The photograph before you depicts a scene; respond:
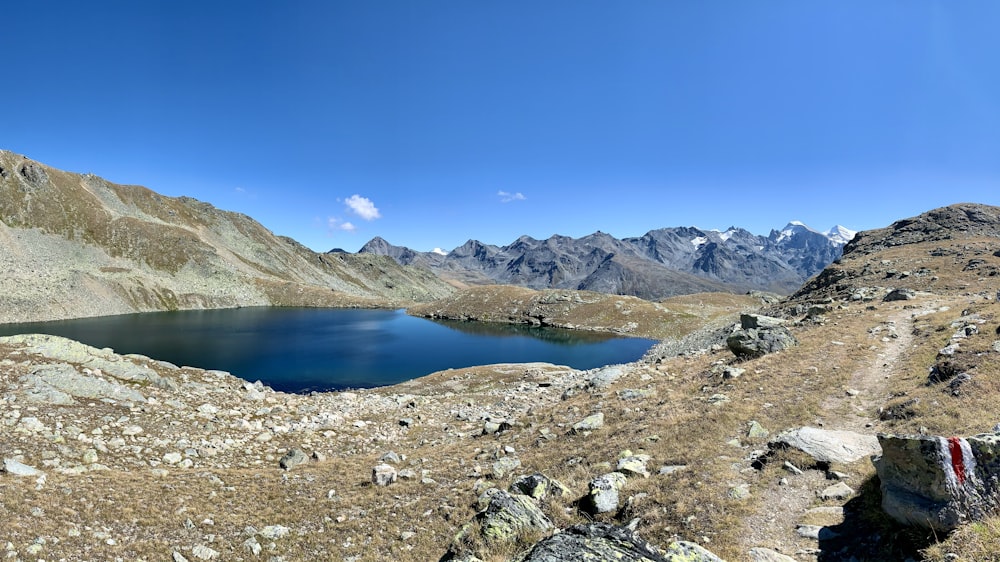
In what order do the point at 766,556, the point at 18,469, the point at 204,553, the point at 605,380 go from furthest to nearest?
the point at 605,380
the point at 18,469
the point at 204,553
the point at 766,556

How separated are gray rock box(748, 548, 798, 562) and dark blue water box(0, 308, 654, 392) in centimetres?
5080

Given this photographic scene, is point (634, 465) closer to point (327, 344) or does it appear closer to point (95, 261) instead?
point (327, 344)

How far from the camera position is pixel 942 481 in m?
8.10

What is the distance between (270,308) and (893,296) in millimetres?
188360

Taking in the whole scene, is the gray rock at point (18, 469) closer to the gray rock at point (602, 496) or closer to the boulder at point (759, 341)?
the gray rock at point (602, 496)

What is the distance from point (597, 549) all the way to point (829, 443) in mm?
10954

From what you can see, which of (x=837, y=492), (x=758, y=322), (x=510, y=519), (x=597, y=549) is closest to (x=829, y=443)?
(x=837, y=492)

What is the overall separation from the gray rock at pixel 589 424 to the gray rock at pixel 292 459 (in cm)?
1381

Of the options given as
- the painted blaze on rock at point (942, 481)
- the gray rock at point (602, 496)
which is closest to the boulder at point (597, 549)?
the gray rock at point (602, 496)

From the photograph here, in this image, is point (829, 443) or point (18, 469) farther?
point (18, 469)

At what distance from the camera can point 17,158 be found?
16112 cm

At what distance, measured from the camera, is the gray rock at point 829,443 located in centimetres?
1294

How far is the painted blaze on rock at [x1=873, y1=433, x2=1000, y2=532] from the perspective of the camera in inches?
305

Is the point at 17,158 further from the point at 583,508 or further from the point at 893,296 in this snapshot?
the point at 893,296
